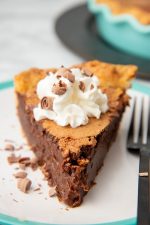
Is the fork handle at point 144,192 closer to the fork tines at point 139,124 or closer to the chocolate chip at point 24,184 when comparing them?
the fork tines at point 139,124

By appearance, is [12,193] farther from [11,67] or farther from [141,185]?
[11,67]

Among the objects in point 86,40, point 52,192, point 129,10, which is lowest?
point 52,192

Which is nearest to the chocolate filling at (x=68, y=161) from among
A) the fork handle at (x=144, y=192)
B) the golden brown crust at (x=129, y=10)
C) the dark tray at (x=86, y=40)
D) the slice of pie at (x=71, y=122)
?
the slice of pie at (x=71, y=122)

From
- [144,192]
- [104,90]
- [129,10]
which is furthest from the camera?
[129,10]

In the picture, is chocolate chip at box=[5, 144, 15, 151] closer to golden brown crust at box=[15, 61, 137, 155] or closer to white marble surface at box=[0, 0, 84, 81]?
golden brown crust at box=[15, 61, 137, 155]

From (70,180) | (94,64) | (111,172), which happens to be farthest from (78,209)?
(94,64)

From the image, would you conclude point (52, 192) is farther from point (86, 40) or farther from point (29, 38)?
point (29, 38)

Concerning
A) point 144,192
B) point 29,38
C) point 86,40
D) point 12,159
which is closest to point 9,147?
point 12,159
